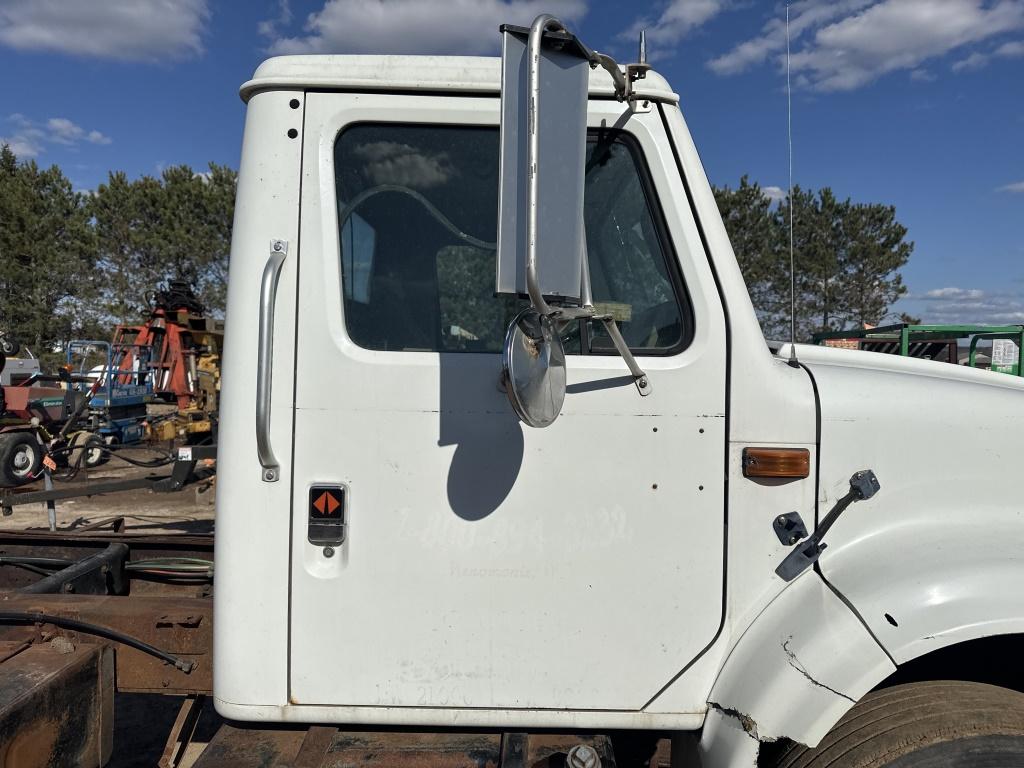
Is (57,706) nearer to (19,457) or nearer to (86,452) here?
(86,452)

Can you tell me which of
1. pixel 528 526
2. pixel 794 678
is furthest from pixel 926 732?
pixel 528 526

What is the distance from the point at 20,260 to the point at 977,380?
33349 mm

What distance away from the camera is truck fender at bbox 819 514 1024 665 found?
5.21 feet

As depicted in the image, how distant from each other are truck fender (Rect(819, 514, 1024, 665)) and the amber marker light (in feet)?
0.62

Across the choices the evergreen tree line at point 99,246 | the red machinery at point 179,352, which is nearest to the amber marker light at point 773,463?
the red machinery at point 179,352

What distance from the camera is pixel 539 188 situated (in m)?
1.40

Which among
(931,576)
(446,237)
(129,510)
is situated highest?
(446,237)

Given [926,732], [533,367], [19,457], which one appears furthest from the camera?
[19,457]

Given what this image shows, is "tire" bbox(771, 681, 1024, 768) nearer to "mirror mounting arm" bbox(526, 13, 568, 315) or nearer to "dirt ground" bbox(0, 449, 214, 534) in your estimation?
"mirror mounting arm" bbox(526, 13, 568, 315)

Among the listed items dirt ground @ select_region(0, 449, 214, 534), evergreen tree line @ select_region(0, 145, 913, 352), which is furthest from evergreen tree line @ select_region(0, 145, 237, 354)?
dirt ground @ select_region(0, 449, 214, 534)

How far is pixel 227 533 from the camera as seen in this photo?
1.71 meters

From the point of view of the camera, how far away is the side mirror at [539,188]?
4.50 feet

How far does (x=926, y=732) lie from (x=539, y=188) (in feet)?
4.80

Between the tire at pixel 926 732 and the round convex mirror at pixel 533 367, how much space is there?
1010 millimetres
